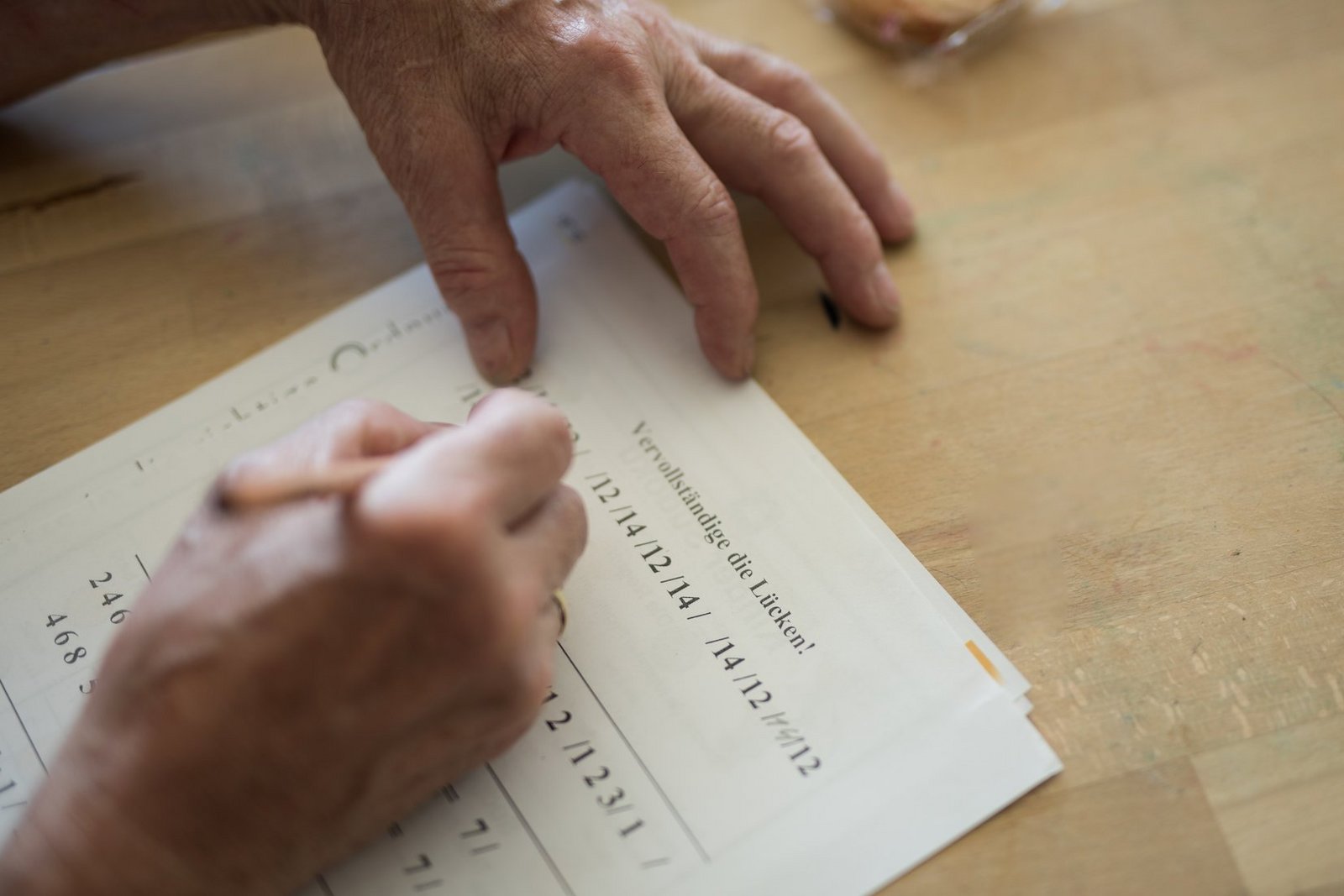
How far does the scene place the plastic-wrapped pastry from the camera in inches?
26.6

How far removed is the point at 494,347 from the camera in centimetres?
55

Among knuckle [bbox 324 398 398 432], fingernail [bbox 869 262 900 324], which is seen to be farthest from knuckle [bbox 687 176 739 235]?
knuckle [bbox 324 398 398 432]

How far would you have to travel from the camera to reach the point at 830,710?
448 mm

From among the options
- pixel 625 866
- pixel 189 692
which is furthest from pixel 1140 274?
pixel 189 692

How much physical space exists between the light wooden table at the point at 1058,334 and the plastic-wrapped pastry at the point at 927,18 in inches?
0.9

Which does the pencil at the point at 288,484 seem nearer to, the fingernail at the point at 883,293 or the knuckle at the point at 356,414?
the knuckle at the point at 356,414

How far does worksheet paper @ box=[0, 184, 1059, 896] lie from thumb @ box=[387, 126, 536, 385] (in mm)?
26

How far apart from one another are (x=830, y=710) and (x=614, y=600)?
0.42ft

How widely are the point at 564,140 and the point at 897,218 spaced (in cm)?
23

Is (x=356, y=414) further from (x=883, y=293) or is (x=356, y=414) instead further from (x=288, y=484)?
(x=883, y=293)

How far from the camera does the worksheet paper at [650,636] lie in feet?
1.38

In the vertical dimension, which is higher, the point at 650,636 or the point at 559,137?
the point at 559,137

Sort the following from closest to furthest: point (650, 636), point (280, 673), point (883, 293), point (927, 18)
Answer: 1. point (280, 673)
2. point (650, 636)
3. point (883, 293)
4. point (927, 18)

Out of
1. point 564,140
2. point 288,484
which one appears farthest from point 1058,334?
point 288,484
